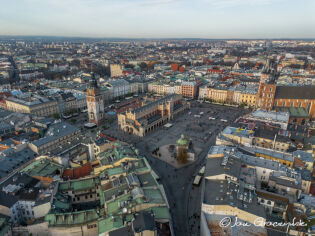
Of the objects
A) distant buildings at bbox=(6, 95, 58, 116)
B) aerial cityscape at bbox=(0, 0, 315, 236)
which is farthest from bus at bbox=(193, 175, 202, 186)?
distant buildings at bbox=(6, 95, 58, 116)

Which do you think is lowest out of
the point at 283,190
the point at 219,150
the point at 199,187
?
the point at 199,187

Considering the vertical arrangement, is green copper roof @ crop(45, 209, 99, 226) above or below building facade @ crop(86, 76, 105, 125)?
below

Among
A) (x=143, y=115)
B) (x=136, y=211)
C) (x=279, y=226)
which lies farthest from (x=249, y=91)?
(x=136, y=211)

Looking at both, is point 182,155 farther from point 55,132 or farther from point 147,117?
point 55,132

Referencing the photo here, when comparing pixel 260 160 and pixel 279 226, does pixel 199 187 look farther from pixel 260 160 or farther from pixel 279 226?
pixel 279 226

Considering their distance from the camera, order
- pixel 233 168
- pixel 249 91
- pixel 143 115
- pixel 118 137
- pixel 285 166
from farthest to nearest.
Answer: pixel 249 91 → pixel 143 115 → pixel 118 137 → pixel 285 166 → pixel 233 168

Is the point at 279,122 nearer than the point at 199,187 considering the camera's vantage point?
No

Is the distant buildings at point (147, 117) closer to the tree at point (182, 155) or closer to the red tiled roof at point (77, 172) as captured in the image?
the tree at point (182, 155)

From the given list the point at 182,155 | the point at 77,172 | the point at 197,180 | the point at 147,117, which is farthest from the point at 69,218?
the point at 147,117

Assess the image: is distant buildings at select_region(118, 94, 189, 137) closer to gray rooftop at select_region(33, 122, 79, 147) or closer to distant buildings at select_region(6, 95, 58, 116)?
gray rooftop at select_region(33, 122, 79, 147)

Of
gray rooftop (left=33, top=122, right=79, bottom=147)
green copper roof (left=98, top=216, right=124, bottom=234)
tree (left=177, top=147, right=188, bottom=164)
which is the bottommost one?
tree (left=177, top=147, right=188, bottom=164)

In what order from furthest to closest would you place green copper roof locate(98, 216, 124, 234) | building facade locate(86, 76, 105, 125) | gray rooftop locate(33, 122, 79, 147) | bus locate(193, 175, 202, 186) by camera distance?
1. building facade locate(86, 76, 105, 125)
2. gray rooftop locate(33, 122, 79, 147)
3. bus locate(193, 175, 202, 186)
4. green copper roof locate(98, 216, 124, 234)
